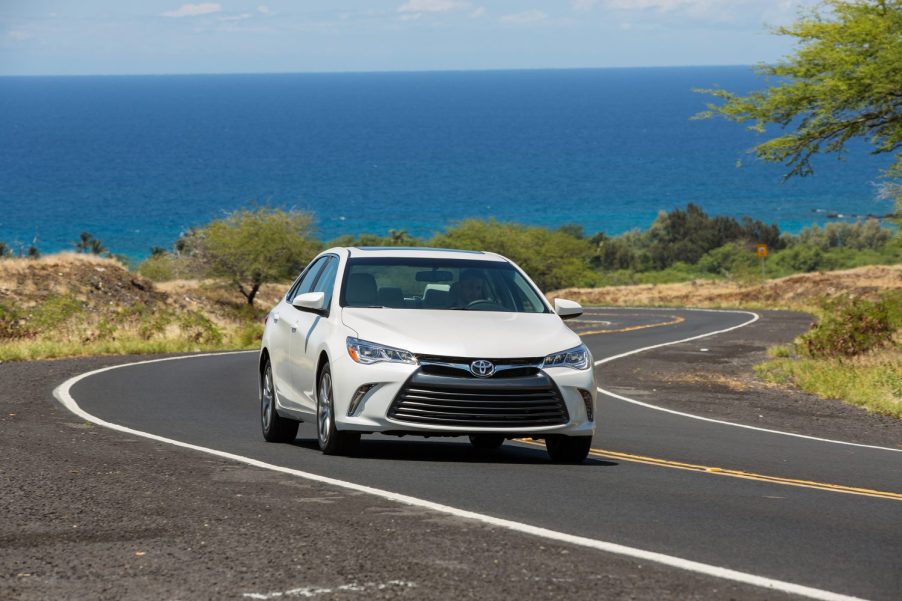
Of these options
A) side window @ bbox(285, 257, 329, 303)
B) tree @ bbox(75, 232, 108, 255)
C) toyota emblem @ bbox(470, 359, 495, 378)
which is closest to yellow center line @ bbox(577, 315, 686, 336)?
side window @ bbox(285, 257, 329, 303)

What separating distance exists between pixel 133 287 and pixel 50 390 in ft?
128

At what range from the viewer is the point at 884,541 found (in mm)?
7809

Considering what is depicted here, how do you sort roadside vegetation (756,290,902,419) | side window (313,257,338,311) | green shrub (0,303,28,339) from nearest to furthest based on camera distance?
side window (313,257,338,311), roadside vegetation (756,290,902,419), green shrub (0,303,28,339)

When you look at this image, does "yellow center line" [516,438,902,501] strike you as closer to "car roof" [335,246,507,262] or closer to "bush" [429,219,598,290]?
"car roof" [335,246,507,262]

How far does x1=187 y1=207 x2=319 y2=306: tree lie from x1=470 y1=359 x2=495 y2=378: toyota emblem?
6424cm

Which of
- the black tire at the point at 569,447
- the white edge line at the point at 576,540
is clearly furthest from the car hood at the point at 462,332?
the white edge line at the point at 576,540

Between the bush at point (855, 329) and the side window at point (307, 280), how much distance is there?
15380mm

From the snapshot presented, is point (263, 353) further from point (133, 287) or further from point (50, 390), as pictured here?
point (133, 287)

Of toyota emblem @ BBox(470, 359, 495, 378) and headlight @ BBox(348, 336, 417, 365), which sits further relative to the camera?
headlight @ BBox(348, 336, 417, 365)

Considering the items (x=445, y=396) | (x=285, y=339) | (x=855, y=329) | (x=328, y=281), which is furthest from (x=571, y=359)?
(x=855, y=329)

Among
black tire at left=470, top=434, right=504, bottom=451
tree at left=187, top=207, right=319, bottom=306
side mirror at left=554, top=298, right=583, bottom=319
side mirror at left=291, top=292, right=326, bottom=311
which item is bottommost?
tree at left=187, top=207, right=319, bottom=306

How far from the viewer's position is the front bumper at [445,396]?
10.5 metres

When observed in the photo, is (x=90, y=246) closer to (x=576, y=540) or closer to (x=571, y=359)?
(x=571, y=359)

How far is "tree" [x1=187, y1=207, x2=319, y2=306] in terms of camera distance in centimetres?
7438
